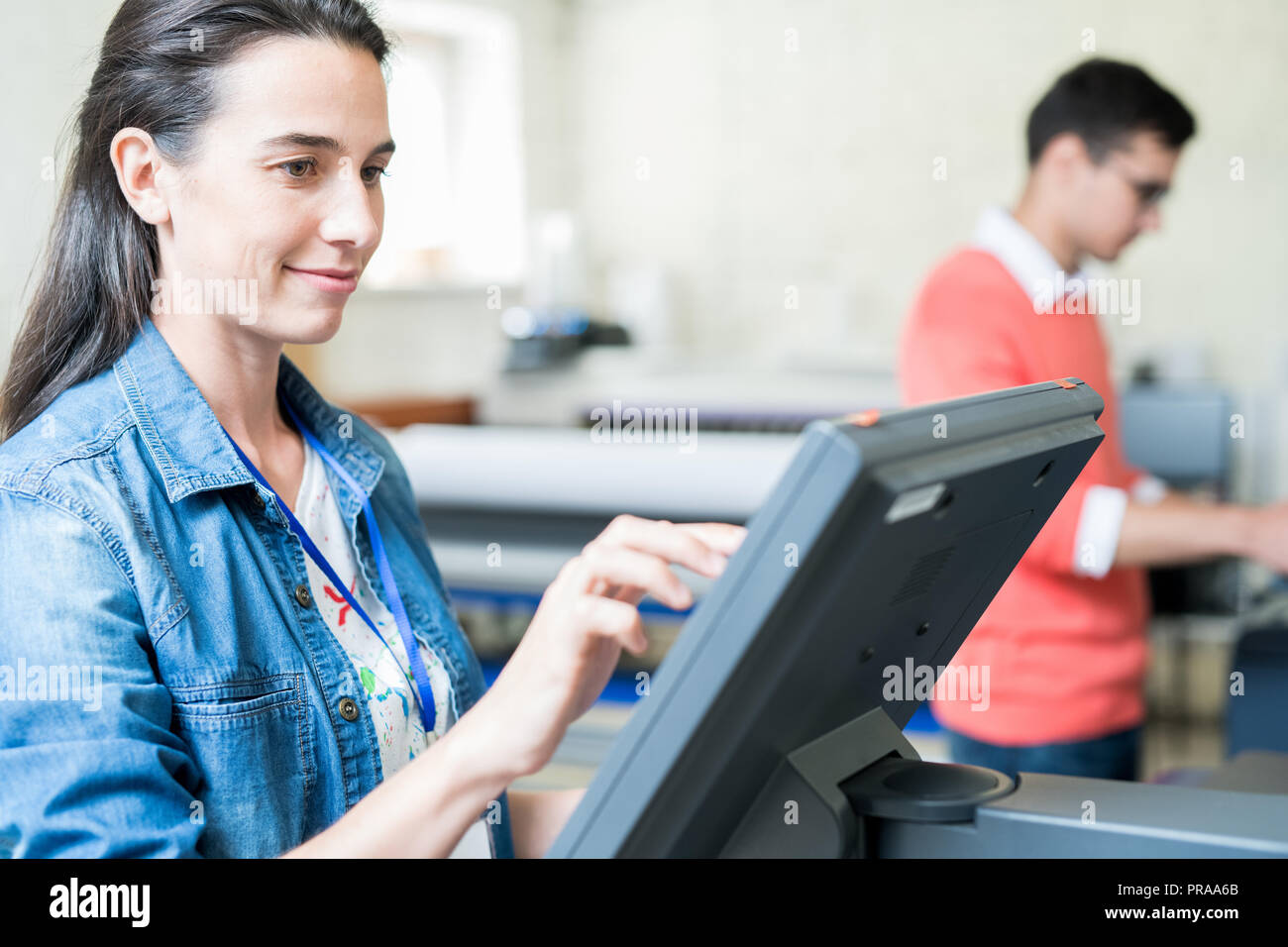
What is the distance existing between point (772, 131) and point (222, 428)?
3825 millimetres

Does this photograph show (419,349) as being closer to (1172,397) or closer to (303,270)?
(1172,397)

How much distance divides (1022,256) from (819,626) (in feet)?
4.57

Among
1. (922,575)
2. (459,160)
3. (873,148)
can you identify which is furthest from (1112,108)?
(459,160)

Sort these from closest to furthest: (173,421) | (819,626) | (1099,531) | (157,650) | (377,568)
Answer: (819,626)
(157,650)
(173,421)
(377,568)
(1099,531)

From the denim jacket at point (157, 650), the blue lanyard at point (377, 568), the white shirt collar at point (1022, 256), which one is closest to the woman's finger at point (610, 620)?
the denim jacket at point (157, 650)

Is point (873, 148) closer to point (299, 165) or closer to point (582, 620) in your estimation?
point (299, 165)

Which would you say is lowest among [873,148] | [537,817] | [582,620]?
[537,817]

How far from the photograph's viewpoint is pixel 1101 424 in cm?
168

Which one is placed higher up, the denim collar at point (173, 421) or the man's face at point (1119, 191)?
the man's face at point (1119, 191)

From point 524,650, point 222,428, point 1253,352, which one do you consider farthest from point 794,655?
point 1253,352

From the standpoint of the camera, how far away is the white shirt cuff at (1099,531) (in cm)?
167

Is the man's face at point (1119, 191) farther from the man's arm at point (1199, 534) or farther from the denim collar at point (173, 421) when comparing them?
the denim collar at point (173, 421)

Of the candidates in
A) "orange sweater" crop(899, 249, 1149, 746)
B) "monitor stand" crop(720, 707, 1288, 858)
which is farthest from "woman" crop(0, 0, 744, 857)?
"orange sweater" crop(899, 249, 1149, 746)

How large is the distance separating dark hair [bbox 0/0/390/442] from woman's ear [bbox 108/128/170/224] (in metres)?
0.01
